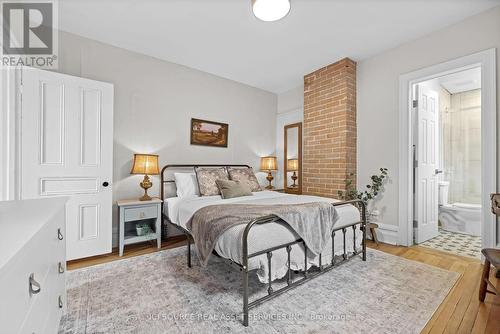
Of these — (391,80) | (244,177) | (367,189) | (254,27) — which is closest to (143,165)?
(244,177)

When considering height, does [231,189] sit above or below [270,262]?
above

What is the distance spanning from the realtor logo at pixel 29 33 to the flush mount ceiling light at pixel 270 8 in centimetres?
222

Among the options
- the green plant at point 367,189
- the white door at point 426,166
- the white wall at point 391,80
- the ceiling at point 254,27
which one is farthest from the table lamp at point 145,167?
the white door at point 426,166

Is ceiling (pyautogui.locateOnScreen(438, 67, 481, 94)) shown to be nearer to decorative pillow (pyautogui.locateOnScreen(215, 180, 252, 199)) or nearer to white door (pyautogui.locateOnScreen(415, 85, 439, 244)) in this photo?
white door (pyautogui.locateOnScreen(415, 85, 439, 244))

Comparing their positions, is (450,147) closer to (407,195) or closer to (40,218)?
(407,195)

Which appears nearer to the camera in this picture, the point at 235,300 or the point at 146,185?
the point at 235,300

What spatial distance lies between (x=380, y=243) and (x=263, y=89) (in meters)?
3.71

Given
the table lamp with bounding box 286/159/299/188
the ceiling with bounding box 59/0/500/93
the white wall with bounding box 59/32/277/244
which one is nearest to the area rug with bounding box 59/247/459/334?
the white wall with bounding box 59/32/277/244

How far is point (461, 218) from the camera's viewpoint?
12.7ft

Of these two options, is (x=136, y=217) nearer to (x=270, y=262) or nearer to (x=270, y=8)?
(x=270, y=262)

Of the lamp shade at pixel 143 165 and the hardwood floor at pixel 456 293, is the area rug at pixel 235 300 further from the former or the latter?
the lamp shade at pixel 143 165

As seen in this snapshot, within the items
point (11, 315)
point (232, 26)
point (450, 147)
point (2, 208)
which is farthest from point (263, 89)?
point (11, 315)

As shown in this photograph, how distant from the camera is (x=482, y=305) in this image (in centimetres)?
183

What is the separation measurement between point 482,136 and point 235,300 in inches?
126
